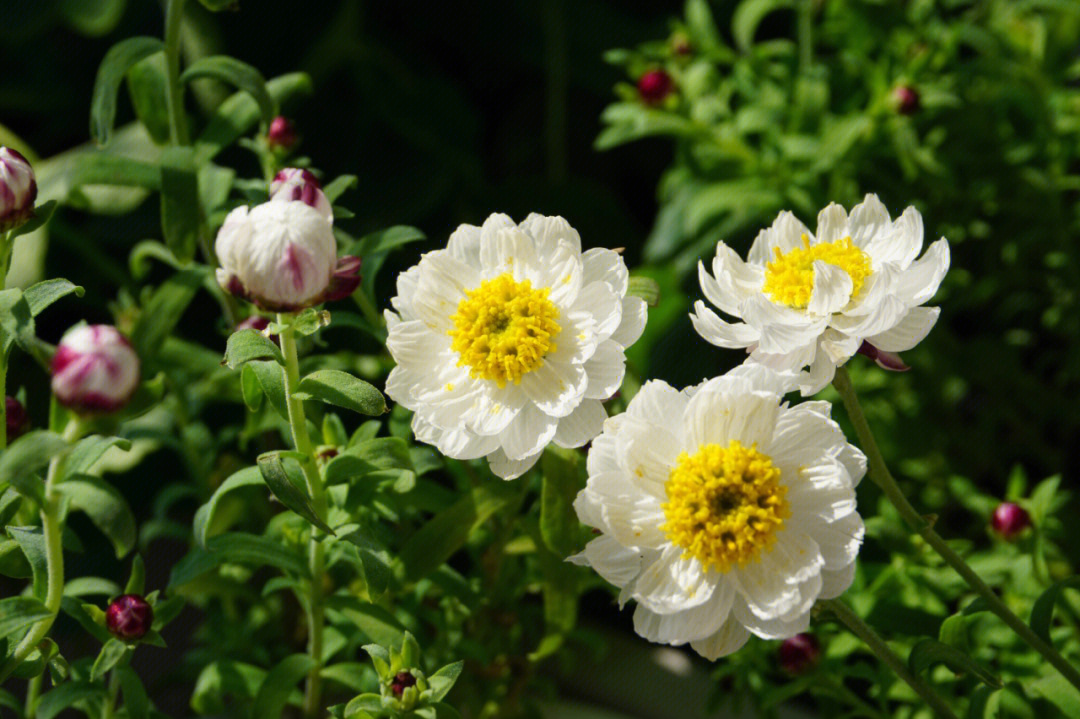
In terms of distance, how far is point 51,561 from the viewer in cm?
54

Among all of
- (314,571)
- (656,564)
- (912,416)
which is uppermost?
(656,564)

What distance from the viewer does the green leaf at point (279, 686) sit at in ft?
2.14

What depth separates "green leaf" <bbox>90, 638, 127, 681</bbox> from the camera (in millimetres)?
603

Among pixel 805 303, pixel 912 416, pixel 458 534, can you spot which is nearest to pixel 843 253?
pixel 805 303

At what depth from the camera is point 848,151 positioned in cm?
100

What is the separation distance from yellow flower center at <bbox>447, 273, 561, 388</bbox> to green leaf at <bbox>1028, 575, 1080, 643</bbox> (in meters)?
0.30

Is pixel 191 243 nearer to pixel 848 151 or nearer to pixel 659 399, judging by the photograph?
pixel 659 399

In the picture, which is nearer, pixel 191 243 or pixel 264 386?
pixel 264 386

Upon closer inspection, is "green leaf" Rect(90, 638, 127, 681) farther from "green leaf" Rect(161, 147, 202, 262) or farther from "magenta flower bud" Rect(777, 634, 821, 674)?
"magenta flower bud" Rect(777, 634, 821, 674)

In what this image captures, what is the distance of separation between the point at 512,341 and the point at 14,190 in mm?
266

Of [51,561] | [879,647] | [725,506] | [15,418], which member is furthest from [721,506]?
[15,418]

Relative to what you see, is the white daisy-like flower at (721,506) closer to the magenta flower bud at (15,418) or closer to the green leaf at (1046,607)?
the green leaf at (1046,607)

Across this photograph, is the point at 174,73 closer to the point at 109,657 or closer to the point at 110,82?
the point at 110,82

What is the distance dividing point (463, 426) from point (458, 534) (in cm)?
12
